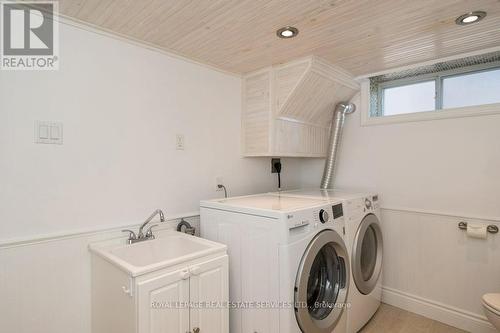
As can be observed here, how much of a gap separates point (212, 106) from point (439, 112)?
1.90 metres

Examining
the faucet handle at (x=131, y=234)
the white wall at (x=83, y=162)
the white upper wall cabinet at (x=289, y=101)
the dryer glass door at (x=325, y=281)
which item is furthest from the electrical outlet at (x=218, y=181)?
the dryer glass door at (x=325, y=281)

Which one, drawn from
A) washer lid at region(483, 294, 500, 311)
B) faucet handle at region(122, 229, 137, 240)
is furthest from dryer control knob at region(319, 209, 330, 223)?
faucet handle at region(122, 229, 137, 240)

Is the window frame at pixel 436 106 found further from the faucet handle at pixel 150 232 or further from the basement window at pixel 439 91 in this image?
the faucet handle at pixel 150 232

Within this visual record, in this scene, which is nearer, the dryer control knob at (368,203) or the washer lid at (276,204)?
the washer lid at (276,204)

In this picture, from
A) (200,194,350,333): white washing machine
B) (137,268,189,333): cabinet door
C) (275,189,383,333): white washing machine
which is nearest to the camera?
(137,268,189,333): cabinet door

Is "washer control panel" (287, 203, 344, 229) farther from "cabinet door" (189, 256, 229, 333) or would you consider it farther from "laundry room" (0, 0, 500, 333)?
"cabinet door" (189, 256, 229, 333)

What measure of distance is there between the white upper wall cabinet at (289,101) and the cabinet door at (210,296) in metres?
1.12

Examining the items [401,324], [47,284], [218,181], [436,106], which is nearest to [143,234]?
[47,284]

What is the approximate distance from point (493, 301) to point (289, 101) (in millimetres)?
1914

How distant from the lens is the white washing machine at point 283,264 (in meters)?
1.44

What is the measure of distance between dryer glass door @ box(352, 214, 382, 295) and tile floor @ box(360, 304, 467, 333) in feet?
1.00

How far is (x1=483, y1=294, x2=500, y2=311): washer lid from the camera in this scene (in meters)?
1.58

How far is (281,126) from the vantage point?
235cm

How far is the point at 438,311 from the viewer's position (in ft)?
7.17
